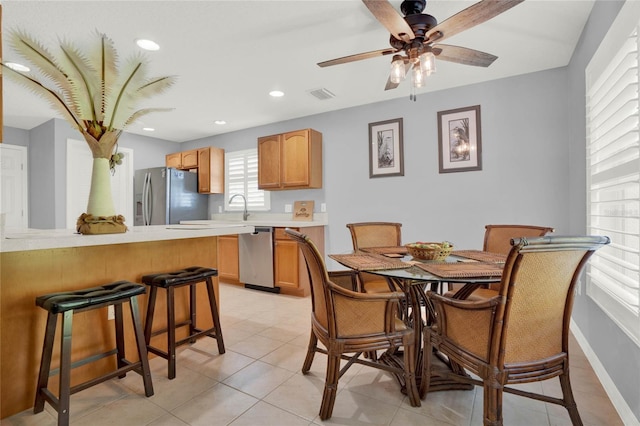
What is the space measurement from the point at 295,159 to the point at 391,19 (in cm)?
275

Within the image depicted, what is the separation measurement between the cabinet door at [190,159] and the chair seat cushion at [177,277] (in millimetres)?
3587

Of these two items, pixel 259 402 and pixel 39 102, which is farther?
pixel 39 102

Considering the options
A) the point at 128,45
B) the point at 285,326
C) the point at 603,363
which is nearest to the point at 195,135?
the point at 128,45

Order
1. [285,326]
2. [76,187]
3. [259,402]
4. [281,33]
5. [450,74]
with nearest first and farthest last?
[259,402]
[281,33]
[285,326]
[450,74]
[76,187]

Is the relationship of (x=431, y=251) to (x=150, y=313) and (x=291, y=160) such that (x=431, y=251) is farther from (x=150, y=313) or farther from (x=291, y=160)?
(x=291, y=160)

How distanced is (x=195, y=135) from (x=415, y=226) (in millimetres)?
4126

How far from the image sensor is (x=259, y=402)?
1775 millimetres

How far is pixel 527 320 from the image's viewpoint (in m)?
1.31

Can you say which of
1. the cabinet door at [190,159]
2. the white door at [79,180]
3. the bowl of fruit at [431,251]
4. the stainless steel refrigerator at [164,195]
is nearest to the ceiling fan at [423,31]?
the bowl of fruit at [431,251]

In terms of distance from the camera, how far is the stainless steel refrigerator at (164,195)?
16.2 feet

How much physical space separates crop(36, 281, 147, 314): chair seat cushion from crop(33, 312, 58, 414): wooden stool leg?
0.20ft

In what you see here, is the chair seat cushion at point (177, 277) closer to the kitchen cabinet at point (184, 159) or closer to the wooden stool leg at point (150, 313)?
the wooden stool leg at point (150, 313)

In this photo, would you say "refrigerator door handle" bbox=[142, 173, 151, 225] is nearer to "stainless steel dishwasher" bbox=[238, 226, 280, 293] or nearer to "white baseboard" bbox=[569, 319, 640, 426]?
"stainless steel dishwasher" bbox=[238, 226, 280, 293]

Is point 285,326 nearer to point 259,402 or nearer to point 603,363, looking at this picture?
point 259,402
